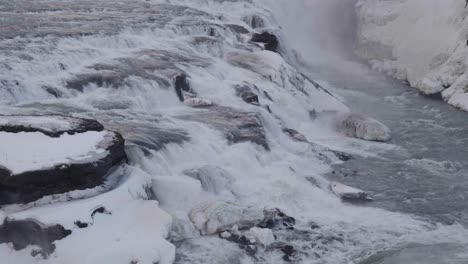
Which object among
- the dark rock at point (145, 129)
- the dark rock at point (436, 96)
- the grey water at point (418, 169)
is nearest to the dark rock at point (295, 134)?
the grey water at point (418, 169)

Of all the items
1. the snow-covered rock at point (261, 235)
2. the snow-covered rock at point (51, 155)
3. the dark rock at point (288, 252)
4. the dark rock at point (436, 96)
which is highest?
the snow-covered rock at point (51, 155)

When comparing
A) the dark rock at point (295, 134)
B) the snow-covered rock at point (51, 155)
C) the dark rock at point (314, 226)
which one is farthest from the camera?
the dark rock at point (295, 134)

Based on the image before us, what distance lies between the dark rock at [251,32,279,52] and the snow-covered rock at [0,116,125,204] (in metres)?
11.5

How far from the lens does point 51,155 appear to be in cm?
798

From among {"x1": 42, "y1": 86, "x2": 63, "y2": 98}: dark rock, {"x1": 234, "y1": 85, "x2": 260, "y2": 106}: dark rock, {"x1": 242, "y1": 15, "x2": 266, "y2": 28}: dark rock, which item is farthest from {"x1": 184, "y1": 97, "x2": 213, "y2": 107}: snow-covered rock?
{"x1": 242, "y1": 15, "x2": 266, "y2": 28}: dark rock

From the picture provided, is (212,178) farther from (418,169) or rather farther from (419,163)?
(419,163)

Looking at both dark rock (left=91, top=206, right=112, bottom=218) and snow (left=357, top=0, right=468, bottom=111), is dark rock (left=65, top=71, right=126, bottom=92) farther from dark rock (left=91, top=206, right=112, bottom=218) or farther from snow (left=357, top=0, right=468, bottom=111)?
snow (left=357, top=0, right=468, bottom=111)

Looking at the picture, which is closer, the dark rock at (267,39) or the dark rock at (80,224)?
the dark rock at (80,224)

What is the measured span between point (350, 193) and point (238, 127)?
2.94 m

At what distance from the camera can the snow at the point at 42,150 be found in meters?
7.68

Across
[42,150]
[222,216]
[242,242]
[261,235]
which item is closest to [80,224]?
[42,150]

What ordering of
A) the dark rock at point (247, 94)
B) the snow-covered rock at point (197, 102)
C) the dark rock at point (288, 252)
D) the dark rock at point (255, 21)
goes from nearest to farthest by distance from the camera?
the dark rock at point (288, 252), the snow-covered rock at point (197, 102), the dark rock at point (247, 94), the dark rock at point (255, 21)

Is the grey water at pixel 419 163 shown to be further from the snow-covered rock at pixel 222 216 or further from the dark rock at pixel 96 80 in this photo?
the dark rock at pixel 96 80

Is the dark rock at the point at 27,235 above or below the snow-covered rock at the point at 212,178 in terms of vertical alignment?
above
